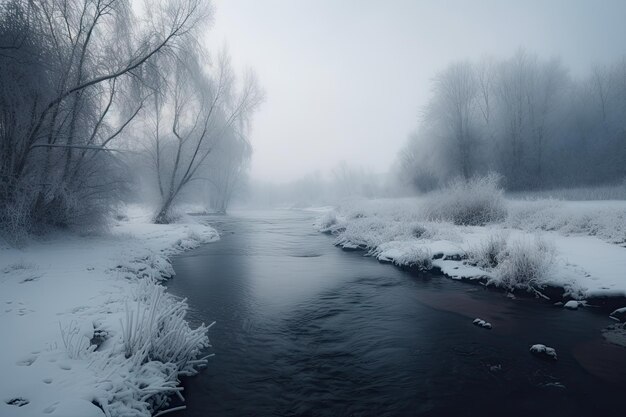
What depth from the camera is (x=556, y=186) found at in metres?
25.7

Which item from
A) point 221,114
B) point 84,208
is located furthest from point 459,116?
point 84,208

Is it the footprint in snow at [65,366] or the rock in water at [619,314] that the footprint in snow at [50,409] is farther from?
the rock in water at [619,314]

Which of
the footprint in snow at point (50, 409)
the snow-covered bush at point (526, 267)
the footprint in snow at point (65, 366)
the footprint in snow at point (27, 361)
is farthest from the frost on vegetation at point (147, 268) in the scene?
the snow-covered bush at point (526, 267)

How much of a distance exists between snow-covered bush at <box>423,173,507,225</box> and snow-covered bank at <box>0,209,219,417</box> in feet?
46.8

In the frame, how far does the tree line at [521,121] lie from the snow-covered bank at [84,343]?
96.1ft

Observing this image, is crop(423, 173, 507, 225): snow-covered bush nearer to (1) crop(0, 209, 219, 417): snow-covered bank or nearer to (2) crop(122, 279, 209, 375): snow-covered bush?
(1) crop(0, 209, 219, 417): snow-covered bank

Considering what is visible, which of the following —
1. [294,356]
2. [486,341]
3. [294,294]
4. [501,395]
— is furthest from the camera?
[294,294]

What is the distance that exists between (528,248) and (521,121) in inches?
1008

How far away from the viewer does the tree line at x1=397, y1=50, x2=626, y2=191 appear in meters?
26.5

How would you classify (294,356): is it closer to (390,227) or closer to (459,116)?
(390,227)

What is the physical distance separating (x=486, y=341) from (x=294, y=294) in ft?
14.9

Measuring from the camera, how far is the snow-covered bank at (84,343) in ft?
9.86

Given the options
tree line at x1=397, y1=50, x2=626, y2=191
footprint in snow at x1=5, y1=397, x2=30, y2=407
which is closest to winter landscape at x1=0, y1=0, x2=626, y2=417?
footprint in snow at x1=5, y1=397, x2=30, y2=407

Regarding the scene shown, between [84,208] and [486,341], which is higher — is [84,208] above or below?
above
